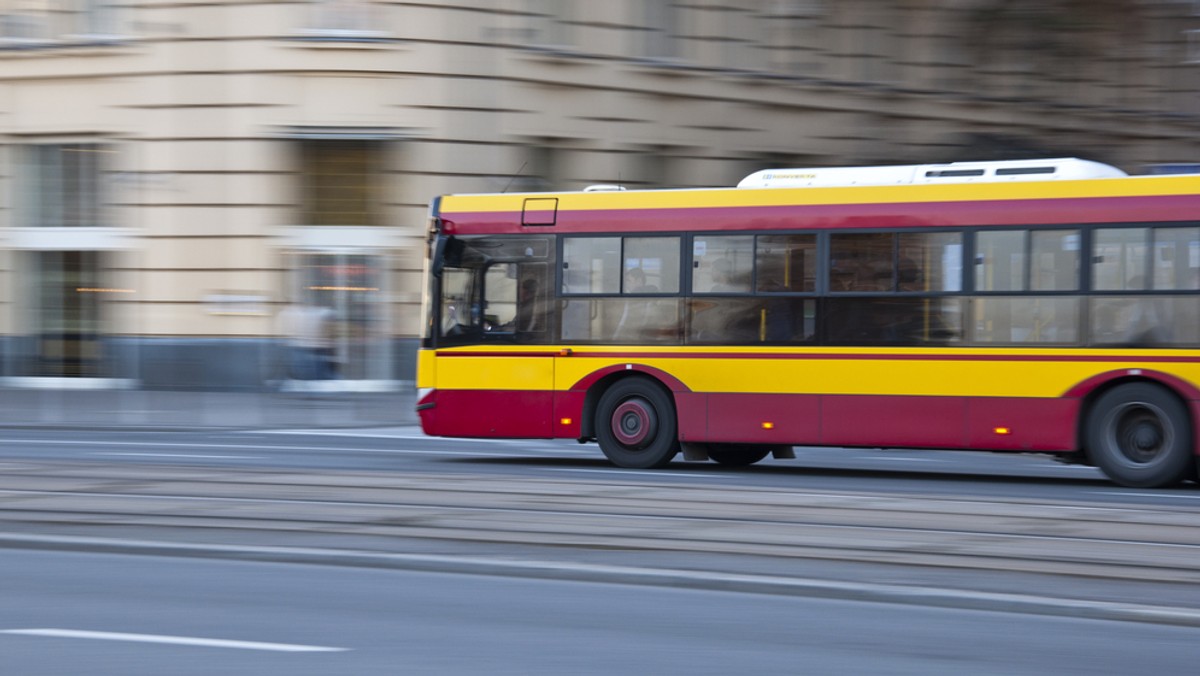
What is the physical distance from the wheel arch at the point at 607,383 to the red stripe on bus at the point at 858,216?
1.22m

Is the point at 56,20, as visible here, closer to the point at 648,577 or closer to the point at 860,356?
the point at 860,356

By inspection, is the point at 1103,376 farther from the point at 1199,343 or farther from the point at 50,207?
the point at 50,207

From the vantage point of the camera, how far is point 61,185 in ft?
87.4

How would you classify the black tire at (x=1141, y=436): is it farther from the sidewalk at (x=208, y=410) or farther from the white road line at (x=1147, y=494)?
the sidewalk at (x=208, y=410)

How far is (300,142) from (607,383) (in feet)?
38.7

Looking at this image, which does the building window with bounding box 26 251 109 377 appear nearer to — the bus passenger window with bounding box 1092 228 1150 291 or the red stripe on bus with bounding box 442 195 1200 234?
the red stripe on bus with bounding box 442 195 1200 234

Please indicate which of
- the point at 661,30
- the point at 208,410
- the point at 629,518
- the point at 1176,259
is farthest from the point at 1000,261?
the point at 661,30

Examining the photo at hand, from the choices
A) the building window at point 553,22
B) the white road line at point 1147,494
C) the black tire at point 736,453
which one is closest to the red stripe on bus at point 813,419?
the white road line at point 1147,494

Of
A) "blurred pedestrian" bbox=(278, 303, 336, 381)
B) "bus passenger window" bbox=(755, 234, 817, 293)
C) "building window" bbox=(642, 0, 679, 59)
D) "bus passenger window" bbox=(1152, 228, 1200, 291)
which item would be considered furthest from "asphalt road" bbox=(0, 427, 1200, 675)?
"building window" bbox=(642, 0, 679, 59)

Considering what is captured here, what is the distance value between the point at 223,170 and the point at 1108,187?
15550mm

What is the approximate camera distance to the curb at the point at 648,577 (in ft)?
22.9

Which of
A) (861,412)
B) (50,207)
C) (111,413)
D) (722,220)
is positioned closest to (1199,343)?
(861,412)

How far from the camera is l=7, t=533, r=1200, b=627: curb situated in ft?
22.9

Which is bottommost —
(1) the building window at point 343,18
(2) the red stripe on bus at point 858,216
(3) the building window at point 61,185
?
(2) the red stripe on bus at point 858,216
